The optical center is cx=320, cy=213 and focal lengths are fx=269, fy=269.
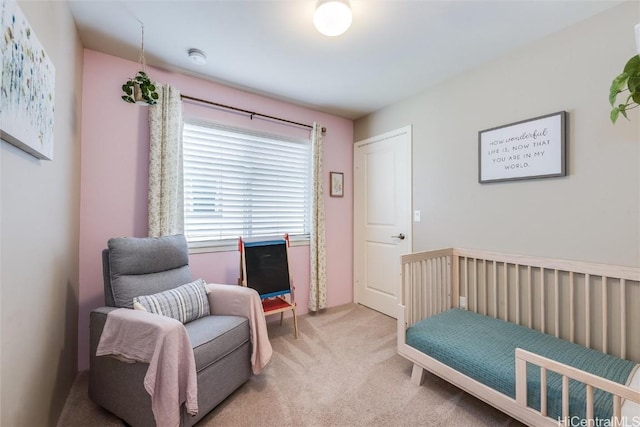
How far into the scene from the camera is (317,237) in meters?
3.08

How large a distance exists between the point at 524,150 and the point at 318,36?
170 centimetres

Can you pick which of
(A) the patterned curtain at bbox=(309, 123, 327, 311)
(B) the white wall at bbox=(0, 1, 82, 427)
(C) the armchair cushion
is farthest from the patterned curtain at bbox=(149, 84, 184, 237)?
(A) the patterned curtain at bbox=(309, 123, 327, 311)

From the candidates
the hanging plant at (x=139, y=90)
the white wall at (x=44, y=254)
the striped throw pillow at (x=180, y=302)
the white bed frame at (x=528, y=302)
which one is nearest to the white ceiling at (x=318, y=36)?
the hanging plant at (x=139, y=90)

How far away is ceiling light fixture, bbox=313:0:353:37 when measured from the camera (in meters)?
1.46

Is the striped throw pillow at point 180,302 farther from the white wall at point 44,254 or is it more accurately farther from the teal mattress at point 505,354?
the teal mattress at point 505,354

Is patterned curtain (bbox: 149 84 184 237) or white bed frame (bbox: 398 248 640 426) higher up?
patterned curtain (bbox: 149 84 184 237)

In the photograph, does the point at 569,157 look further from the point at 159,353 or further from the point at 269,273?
the point at 159,353

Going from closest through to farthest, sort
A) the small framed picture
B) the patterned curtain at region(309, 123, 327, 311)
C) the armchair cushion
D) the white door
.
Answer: the armchair cushion < the white door < the patterned curtain at region(309, 123, 327, 311) < the small framed picture

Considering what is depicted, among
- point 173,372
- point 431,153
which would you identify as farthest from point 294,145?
point 173,372

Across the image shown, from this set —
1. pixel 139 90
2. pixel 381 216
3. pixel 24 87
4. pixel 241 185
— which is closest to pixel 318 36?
pixel 139 90

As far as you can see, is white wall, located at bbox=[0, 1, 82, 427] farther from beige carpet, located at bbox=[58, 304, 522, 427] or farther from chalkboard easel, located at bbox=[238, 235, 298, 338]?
chalkboard easel, located at bbox=[238, 235, 298, 338]

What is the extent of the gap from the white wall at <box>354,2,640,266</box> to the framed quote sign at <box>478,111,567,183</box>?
0.17ft

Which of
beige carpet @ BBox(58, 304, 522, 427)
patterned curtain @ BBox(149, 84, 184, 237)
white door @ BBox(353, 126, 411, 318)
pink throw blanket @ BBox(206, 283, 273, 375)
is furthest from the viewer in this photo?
white door @ BBox(353, 126, 411, 318)

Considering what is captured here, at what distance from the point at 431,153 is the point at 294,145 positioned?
1.47 metres
